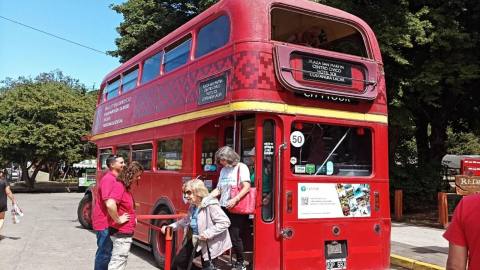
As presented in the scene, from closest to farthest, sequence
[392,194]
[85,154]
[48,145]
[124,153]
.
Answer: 1. [124,153]
2. [392,194]
3. [48,145]
4. [85,154]

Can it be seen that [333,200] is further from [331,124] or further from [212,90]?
[212,90]

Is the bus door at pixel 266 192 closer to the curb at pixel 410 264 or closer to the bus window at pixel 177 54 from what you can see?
the bus window at pixel 177 54

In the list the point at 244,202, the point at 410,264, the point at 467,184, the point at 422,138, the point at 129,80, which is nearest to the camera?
the point at 244,202

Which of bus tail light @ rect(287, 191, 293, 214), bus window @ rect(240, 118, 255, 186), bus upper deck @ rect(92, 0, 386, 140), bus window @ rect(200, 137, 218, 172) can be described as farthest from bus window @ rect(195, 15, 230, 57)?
bus tail light @ rect(287, 191, 293, 214)

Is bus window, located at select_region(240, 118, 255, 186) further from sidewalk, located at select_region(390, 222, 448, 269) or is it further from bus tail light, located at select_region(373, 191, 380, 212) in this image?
sidewalk, located at select_region(390, 222, 448, 269)

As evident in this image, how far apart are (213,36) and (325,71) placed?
1749 millimetres

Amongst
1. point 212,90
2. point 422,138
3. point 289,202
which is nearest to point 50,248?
point 212,90

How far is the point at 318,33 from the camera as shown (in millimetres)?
8000

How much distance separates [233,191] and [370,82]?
254cm

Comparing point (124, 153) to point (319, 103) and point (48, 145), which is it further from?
point (48, 145)

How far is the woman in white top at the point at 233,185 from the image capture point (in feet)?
20.7

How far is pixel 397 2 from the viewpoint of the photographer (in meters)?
14.7

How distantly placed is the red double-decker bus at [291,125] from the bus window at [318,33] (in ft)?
0.05

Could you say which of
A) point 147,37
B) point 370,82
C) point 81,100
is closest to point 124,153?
point 370,82
